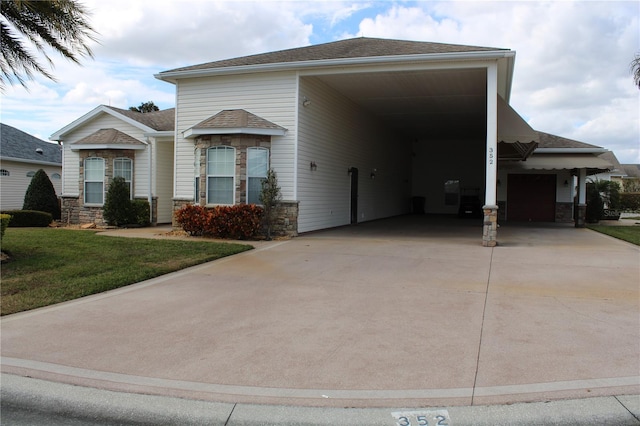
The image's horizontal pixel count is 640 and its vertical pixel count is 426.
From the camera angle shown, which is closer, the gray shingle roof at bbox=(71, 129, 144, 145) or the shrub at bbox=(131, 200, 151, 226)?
the shrub at bbox=(131, 200, 151, 226)

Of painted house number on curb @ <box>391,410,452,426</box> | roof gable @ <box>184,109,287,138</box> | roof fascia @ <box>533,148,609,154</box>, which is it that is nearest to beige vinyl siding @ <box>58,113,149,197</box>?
roof gable @ <box>184,109,287,138</box>

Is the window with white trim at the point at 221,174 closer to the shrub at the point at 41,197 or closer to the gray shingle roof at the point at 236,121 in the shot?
the gray shingle roof at the point at 236,121

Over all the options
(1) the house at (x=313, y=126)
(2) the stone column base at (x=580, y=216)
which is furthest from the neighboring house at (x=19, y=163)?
(2) the stone column base at (x=580, y=216)

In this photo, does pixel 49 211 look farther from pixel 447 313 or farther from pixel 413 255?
pixel 447 313

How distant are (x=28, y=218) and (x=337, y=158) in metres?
11.7

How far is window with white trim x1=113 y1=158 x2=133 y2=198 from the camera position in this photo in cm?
1825

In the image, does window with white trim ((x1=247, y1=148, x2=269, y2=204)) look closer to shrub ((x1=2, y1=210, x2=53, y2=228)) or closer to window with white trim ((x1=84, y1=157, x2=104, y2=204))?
window with white trim ((x1=84, y1=157, x2=104, y2=204))

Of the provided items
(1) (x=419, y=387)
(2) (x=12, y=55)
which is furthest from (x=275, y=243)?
(1) (x=419, y=387)

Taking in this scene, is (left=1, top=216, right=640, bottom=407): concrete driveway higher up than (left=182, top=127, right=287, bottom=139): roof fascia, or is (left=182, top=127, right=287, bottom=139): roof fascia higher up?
(left=182, top=127, right=287, bottom=139): roof fascia

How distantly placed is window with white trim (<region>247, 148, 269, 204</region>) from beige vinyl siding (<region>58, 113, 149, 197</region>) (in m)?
5.84

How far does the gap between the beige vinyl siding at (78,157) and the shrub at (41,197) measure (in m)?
1.00

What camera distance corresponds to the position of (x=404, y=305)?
680 centimetres

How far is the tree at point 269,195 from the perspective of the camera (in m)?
14.1

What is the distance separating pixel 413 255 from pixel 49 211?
1569cm
